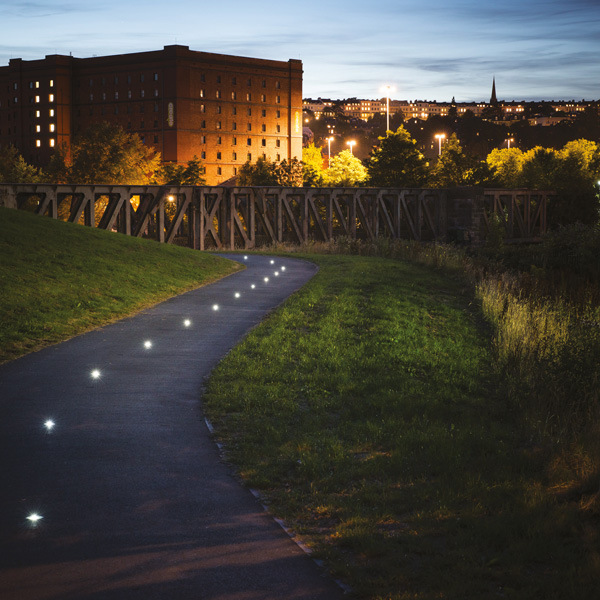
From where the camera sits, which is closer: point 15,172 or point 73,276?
point 73,276

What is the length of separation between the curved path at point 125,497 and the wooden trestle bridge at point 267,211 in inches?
920

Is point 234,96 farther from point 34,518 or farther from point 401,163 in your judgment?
point 34,518

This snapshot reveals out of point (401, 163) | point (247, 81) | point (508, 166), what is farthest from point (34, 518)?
point (247, 81)

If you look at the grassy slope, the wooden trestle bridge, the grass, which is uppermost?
the wooden trestle bridge

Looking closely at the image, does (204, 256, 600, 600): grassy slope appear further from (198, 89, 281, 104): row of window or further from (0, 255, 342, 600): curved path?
(198, 89, 281, 104): row of window

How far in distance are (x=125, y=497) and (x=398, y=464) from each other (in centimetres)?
237

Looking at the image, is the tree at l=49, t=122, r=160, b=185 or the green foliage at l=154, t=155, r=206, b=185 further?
the green foliage at l=154, t=155, r=206, b=185

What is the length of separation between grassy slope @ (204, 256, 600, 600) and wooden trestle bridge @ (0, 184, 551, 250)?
75.9ft

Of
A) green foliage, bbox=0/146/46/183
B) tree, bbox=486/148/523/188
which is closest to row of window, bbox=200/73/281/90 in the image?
green foliage, bbox=0/146/46/183

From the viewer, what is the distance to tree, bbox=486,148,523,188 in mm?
84725

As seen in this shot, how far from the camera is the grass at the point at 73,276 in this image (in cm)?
1283

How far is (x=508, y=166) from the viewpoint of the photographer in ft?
298

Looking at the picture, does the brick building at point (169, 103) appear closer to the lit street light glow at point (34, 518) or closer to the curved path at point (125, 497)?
the curved path at point (125, 497)

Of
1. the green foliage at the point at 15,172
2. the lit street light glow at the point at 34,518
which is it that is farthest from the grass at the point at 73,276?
the green foliage at the point at 15,172
